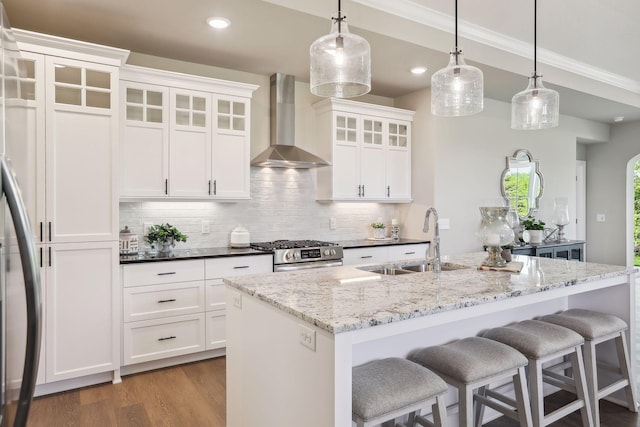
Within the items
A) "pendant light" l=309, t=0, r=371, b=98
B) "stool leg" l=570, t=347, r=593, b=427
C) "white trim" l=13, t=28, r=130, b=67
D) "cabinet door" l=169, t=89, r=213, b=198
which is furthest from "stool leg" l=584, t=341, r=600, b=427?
"white trim" l=13, t=28, r=130, b=67

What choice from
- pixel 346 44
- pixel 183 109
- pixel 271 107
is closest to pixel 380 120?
pixel 271 107

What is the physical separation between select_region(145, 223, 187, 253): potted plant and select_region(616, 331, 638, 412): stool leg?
131 inches

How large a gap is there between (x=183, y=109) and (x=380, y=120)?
7.44 ft

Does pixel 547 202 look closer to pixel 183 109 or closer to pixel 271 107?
pixel 271 107

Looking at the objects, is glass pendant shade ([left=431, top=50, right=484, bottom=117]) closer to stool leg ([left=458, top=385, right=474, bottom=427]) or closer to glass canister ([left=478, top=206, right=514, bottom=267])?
glass canister ([left=478, top=206, right=514, bottom=267])

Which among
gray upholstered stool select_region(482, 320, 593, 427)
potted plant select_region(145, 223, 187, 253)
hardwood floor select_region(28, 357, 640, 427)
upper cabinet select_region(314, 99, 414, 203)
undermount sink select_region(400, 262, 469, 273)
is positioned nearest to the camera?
gray upholstered stool select_region(482, 320, 593, 427)

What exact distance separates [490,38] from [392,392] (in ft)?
11.8

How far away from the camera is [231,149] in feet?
12.9

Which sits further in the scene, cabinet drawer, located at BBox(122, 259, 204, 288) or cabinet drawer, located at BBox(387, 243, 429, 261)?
cabinet drawer, located at BBox(387, 243, 429, 261)

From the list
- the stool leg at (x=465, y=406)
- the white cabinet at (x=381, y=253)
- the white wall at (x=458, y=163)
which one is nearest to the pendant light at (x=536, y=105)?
the stool leg at (x=465, y=406)

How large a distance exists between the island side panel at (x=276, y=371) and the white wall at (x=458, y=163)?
11.3 ft

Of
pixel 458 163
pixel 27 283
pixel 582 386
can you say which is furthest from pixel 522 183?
pixel 27 283

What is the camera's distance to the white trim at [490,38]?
3.36 m

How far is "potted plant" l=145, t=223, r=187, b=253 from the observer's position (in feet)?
11.8
